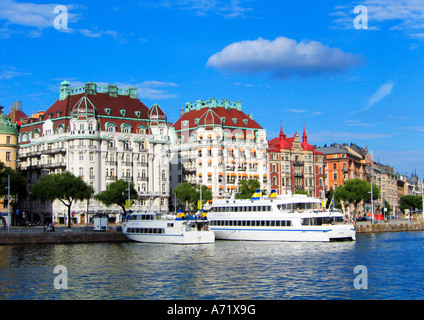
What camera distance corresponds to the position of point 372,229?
119125mm

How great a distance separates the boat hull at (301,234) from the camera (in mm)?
88438

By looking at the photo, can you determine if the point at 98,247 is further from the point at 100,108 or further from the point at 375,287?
the point at 100,108

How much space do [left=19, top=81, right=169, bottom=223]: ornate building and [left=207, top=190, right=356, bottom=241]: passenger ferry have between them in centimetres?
4283

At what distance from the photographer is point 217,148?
154 meters

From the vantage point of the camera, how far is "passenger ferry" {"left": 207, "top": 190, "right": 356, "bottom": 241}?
8906 centimetres

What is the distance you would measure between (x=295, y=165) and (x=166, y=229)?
91573mm

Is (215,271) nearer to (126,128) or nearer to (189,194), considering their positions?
(189,194)

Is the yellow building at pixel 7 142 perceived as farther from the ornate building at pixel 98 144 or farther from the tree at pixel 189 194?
the tree at pixel 189 194

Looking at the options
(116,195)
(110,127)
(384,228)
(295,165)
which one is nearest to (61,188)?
(116,195)

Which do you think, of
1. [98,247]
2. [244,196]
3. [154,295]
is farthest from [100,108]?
[154,295]

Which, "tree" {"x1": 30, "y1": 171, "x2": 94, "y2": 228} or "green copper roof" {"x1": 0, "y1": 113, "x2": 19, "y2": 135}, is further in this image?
"green copper roof" {"x1": 0, "y1": 113, "x2": 19, "y2": 135}

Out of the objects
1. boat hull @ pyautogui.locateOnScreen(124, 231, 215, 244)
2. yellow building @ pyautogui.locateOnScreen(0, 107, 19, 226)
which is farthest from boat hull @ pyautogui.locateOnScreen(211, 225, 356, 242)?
yellow building @ pyautogui.locateOnScreen(0, 107, 19, 226)

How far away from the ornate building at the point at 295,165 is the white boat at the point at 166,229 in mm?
76015

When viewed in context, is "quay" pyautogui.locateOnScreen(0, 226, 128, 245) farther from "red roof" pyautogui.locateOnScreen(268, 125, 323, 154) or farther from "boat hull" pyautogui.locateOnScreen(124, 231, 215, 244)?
"red roof" pyautogui.locateOnScreen(268, 125, 323, 154)
